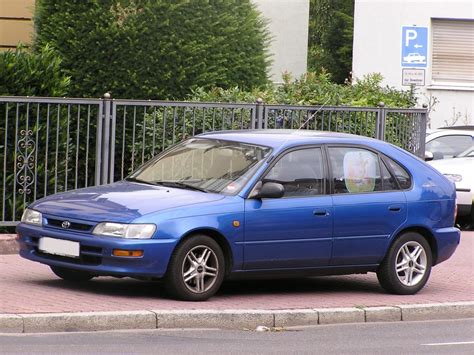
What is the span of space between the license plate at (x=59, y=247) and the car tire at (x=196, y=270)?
817 millimetres

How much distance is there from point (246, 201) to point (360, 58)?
2436 centimetres

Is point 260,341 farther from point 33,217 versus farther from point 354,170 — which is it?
point 354,170

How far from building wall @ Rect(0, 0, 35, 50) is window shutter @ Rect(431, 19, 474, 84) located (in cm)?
1738

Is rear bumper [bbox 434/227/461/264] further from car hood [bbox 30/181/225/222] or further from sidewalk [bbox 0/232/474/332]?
car hood [bbox 30/181/225/222]

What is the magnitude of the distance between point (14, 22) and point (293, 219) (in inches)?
350

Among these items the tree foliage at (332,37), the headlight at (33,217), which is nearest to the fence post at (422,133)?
the headlight at (33,217)

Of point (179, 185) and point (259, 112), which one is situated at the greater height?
point (259, 112)

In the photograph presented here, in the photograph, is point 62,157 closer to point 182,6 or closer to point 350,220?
point 182,6

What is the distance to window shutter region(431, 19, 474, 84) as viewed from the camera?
3419 centimetres

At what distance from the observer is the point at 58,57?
609 inches

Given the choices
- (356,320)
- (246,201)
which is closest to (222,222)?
(246,201)

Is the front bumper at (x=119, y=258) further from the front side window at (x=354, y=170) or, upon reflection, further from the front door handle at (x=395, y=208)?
the front door handle at (x=395, y=208)

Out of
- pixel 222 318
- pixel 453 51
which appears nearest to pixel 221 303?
pixel 222 318

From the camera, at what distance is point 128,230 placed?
34.5ft
